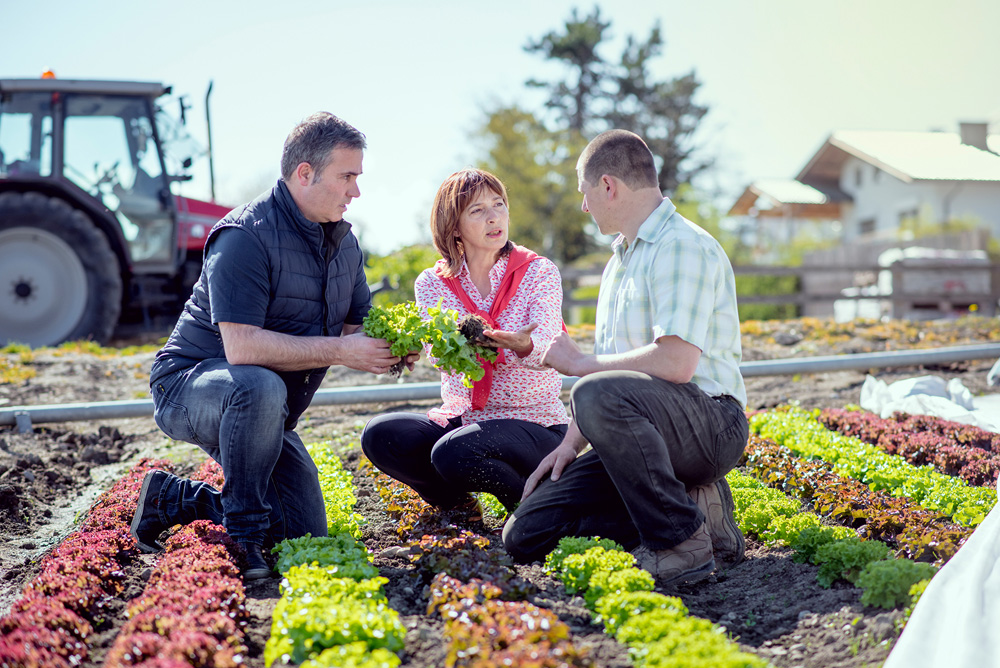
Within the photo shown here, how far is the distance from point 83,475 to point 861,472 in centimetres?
460

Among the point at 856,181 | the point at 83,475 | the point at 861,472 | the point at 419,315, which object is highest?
the point at 856,181

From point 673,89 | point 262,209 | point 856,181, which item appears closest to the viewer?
point 262,209

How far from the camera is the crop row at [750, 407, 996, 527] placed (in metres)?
3.31

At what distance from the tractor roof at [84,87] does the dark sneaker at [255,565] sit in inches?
305

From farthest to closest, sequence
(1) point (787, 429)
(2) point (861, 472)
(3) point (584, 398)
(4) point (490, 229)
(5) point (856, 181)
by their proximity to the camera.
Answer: (5) point (856, 181) < (1) point (787, 429) < (2) point (861, 472) < (4) point (490, 229) < (3) point (584, 398)

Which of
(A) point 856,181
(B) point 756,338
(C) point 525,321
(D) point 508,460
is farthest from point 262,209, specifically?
(A) point 856,181

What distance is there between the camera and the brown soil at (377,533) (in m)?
2.31

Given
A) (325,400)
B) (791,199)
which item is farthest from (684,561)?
(791,199)

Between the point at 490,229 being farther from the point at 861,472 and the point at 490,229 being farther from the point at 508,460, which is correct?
the point at 861,472

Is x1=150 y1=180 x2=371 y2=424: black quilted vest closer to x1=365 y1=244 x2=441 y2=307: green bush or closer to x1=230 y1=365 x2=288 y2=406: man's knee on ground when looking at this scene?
x1=230 y1=365 x2=288 y2=406: man's knee on ground

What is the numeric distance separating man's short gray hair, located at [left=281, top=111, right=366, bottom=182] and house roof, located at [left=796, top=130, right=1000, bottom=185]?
594 inches

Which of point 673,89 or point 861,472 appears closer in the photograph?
point 861,472

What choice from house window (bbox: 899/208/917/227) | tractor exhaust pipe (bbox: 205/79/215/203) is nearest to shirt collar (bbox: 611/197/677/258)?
tractor exhaust pipe (bbox: 205/79/215/203)

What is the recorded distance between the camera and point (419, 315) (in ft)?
11.4
